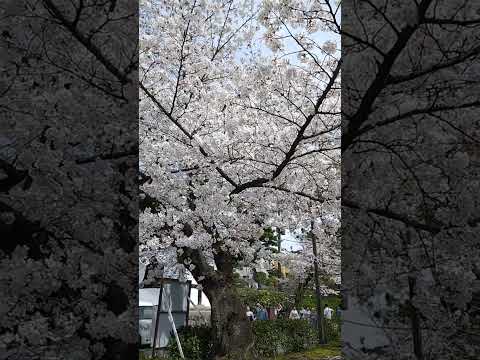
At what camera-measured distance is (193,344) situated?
616 cm

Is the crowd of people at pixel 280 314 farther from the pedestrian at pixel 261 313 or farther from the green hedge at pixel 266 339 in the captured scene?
the green hedge at pixel 266 339

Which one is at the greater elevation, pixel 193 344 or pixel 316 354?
pixel 193 344

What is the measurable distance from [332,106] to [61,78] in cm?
342

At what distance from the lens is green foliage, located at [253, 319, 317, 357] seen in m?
6.85

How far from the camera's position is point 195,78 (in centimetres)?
452

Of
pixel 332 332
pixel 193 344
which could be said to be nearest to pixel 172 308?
pixel 193 344

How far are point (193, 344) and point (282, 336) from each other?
5.01 feet

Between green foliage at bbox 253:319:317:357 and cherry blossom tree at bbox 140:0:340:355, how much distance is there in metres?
1.28

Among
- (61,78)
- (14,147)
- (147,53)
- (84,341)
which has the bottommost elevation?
(84,341)

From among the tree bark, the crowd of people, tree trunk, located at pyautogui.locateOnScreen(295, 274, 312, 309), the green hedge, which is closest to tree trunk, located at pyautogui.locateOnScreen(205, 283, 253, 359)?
the tree bark

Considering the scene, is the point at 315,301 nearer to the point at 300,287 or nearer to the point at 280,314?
the point at 280,314

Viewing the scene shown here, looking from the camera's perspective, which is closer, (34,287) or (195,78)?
(34,287)

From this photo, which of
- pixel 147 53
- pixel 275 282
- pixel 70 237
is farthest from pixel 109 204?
pixel 275 282

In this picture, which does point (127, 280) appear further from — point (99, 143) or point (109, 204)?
point (99, 143)
